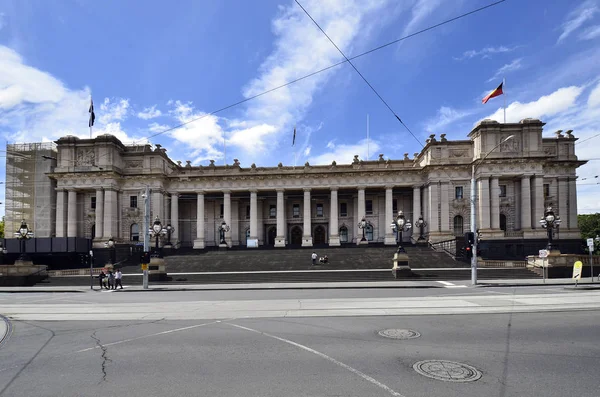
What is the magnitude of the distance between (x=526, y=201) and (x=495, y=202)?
3853mm

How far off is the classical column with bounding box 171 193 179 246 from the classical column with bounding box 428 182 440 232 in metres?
35.3

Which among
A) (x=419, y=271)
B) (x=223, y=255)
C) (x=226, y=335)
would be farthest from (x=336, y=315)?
(x=223, y=255)

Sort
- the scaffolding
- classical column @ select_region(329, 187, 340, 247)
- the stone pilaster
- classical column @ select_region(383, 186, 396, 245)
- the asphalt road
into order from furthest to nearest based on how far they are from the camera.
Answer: the scaffolding, classical column @ select_region(329, 187, 340, 247), classical column @ select_region(383, 186, 396, 245), the stone pilaster, the asphalt road

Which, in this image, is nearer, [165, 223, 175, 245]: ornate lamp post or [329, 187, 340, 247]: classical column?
[165, 223, 175, 245]: ornate lamp post

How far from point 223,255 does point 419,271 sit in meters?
21.6

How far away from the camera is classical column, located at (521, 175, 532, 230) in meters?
45.4

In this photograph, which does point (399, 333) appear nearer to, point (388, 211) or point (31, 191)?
point (388, 211)

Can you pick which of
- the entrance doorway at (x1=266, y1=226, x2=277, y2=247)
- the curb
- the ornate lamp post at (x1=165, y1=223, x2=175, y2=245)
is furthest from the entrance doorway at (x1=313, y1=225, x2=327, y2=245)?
the curb

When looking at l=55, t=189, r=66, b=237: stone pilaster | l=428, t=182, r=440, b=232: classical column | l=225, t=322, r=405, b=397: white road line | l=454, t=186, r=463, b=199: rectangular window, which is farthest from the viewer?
l=55, t=189, r=66, b=237: stone pilaster

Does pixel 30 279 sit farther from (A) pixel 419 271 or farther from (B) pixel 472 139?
(B) pixel 472 139

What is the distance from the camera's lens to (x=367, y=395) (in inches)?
195

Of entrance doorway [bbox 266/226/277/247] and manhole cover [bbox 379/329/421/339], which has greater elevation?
manhole cover [bbox 379/329/421/339]

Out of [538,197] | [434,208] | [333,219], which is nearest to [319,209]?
[333,219]

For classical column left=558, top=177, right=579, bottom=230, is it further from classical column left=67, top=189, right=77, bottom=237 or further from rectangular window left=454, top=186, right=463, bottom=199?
classical column left=67, top=189, right=77, bottom=237
